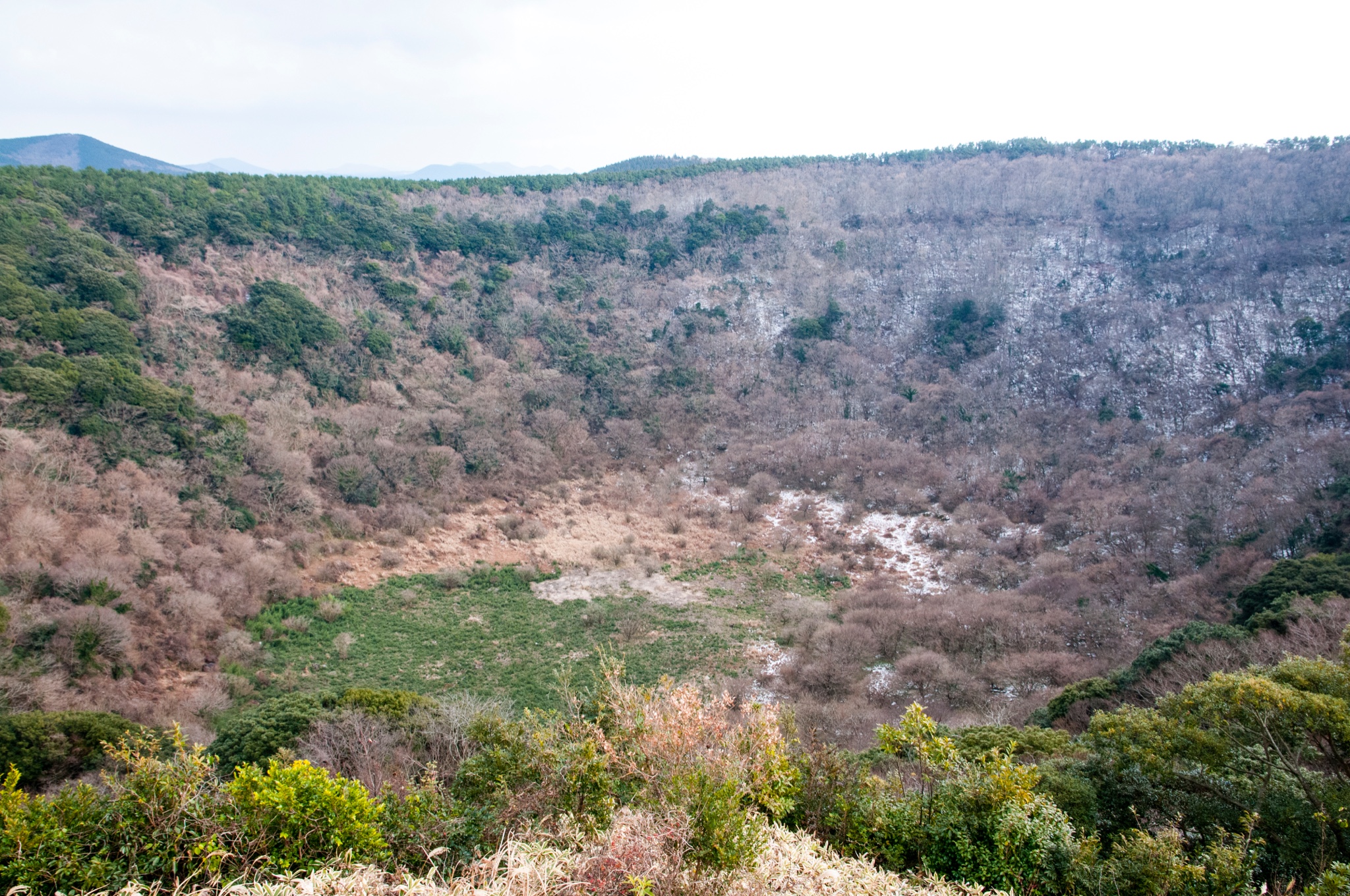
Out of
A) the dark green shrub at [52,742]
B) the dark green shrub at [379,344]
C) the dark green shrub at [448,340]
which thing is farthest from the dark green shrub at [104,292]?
the dark green shrub at [52,742]

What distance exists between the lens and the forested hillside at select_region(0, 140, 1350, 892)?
15.2 m

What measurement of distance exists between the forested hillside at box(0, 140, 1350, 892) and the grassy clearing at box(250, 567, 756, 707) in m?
0.15

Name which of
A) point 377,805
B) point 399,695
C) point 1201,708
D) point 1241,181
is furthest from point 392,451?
point 1241,181

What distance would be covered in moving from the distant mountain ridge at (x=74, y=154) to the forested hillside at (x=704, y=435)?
2134 cm

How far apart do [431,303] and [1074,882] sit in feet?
116

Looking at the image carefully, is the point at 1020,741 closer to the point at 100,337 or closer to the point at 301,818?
the point at 301,818

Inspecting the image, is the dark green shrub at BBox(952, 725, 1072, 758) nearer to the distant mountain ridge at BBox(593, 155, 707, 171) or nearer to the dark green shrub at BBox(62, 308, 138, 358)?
the dark green shrub at BBox(62, 308, 138, 358)

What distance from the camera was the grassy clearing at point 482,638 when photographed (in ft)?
51.8

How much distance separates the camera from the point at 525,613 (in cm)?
1945

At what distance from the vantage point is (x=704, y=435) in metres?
32.1

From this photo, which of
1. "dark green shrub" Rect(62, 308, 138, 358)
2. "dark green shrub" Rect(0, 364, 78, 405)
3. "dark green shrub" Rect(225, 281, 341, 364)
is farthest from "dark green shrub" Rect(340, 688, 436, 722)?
"dark green shrub" Rect(225, 281, 341, 364)

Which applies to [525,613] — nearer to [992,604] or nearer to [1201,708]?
[992,604]

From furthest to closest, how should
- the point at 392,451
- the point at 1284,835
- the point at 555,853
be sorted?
the point at 392,451 → the point at 1284,835 → the point at 555,853

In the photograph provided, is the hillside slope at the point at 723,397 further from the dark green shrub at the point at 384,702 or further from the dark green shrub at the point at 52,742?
the dark green shrub at the point at 384,702
